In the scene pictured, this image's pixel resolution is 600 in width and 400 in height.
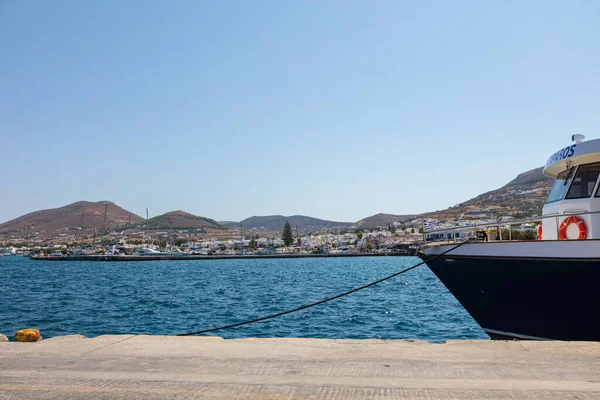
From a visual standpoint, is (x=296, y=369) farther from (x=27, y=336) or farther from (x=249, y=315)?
(x=249, y=315)

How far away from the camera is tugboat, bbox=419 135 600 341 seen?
9633mm

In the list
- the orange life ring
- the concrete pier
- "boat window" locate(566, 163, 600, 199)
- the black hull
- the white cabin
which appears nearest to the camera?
the concrete pier

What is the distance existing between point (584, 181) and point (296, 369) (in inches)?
334

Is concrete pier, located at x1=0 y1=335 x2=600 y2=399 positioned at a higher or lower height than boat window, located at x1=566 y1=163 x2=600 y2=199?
lower

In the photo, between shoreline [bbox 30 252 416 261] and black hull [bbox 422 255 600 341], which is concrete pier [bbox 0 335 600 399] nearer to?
black hull [bbox 422 255 600 341]

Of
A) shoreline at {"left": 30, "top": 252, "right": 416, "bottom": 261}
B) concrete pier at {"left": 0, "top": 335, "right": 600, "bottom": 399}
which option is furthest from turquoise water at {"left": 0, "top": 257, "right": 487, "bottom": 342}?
shoreline at {"left": 30, "top": 252, "right": 416, "bottom": 261}

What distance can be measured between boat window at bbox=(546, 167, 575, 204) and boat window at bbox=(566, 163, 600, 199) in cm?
16

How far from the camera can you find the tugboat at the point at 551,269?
31.6ft

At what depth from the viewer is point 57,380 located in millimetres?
5758

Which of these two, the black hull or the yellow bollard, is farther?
the black hull

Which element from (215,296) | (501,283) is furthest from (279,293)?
(501,283)

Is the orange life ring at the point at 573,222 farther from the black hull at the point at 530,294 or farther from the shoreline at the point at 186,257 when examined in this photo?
the shoreline at the point at 186,257

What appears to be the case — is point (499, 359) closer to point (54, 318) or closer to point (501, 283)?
point (501, 283)

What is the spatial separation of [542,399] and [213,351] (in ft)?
13.6
